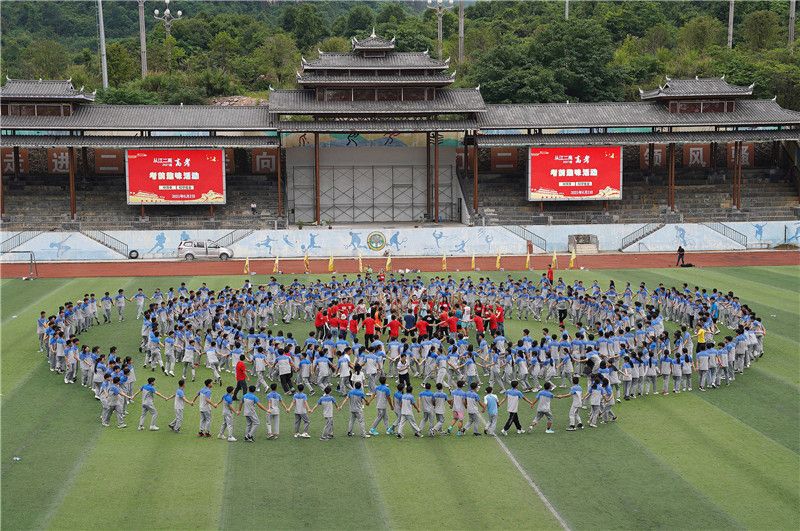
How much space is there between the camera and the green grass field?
1575cm

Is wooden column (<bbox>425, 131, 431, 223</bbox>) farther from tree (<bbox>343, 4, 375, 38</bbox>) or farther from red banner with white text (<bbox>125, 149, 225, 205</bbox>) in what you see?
tree (<bbox>343, 4, 375, 38</bbox>)

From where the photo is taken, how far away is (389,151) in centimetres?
6253

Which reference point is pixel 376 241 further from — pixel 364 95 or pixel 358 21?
pixel 358 21

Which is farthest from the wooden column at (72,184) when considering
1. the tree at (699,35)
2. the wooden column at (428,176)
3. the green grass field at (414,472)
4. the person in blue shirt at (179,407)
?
the tree at (699,35)

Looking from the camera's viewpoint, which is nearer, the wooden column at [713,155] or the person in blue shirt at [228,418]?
the person in blue shirt at [228,418]

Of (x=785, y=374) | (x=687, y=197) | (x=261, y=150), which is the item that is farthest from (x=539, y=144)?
(x=785, y=374)

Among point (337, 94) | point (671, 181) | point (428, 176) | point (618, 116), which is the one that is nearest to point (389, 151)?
point (428, 176)

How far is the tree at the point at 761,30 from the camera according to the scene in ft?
292

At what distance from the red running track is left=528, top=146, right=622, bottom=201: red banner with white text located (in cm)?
743

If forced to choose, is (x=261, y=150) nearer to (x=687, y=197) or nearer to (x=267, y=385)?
(x=687, y=197)

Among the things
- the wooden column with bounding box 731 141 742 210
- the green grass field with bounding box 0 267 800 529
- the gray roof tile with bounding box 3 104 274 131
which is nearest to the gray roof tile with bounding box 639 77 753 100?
the wooden column with bounding box 731 141 742 210

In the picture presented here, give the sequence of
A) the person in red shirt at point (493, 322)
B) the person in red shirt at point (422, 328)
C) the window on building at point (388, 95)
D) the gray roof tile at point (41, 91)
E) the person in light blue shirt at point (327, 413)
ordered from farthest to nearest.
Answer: the window on building at point (388, 95) → the gray roof tile at point (41, 91) → the person in red shirt at point (493, 322) → the person in red shirt at point (422, 328) → the person in light blue shirt at point (327, 413)

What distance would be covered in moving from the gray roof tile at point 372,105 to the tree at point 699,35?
42.2 m

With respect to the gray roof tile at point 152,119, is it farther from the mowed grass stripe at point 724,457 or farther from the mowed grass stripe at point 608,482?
the mowed grass stripe at point 608,482
